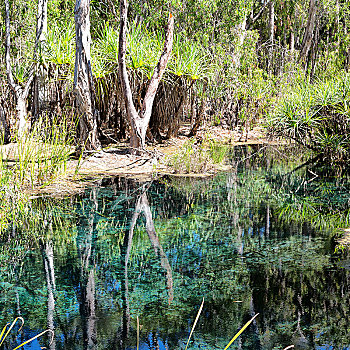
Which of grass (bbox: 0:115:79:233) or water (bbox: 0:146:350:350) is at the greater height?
grass (bbox: 0:115:79:233)

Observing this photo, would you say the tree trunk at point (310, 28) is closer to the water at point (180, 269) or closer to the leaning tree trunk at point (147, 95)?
the leaning tree trunk at point (147, 95)

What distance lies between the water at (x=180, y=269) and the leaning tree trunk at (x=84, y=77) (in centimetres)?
333

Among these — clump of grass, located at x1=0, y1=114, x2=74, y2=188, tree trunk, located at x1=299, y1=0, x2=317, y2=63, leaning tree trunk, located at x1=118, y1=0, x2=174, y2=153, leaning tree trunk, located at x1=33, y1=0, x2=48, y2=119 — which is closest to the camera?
clump of grass, located at x1=0, y1=114, x2=74, y2=188

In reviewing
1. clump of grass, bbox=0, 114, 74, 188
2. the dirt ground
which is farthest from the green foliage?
clump of grass, bbox=0, 114, 74, 188

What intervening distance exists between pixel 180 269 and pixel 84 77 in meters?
7.49

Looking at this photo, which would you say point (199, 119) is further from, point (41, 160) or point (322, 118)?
point (41, 160)

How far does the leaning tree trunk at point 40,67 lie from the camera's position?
12.8m

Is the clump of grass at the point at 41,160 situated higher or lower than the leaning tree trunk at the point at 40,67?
lower

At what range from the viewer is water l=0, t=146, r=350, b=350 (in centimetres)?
404

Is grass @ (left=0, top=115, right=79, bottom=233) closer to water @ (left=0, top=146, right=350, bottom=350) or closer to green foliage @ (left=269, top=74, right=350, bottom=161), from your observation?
water @ (left=0, top=146, right=350, bottom=350)

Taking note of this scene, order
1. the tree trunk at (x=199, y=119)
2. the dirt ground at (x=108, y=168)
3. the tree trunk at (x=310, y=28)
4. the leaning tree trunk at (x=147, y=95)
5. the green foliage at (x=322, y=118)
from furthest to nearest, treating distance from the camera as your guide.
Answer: the tree trunk at (x=310, y=28), the tree trunk at (x=199, y=119), the leaning tree trunk at (x=147, y=95), the green foliage at (x=322, y=118), the dirt ground at (x=108, y=168)

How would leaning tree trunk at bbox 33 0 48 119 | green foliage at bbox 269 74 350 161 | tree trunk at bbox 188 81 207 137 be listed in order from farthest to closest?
tree trunk at bbox 188 81 207 137 → leaning tree trunk at bbox 33 0 48 119 → green foliage at bbox 269 74 350 161

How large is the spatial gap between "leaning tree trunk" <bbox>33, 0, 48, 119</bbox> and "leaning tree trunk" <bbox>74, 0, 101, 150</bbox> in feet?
4.77

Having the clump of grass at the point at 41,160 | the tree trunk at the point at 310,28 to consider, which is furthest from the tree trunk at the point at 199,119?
the tree trunk at the point at 310,28
